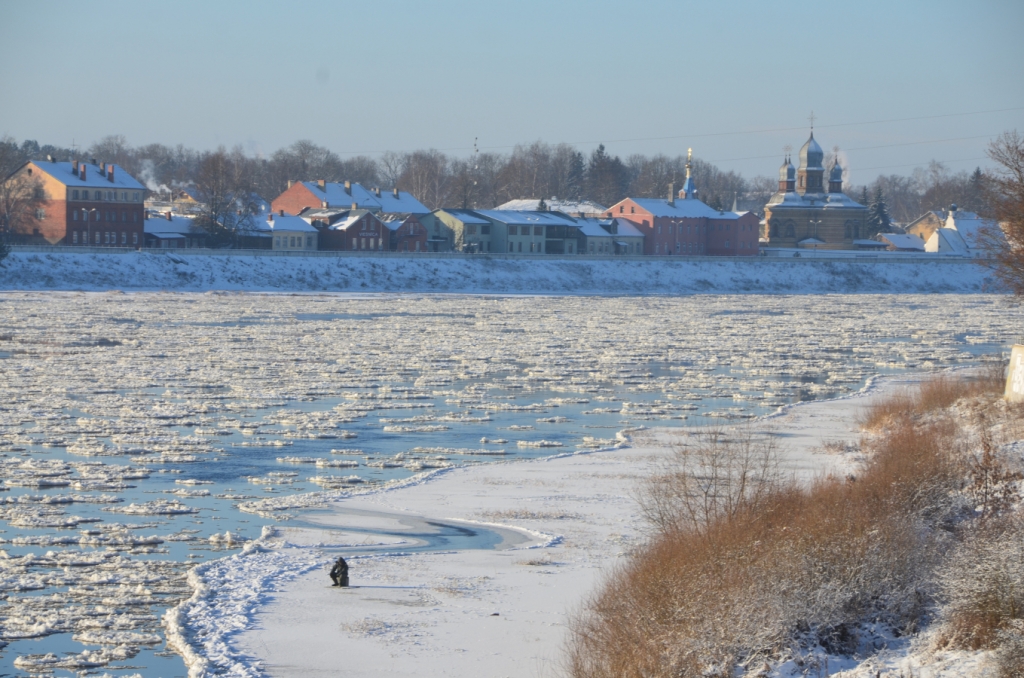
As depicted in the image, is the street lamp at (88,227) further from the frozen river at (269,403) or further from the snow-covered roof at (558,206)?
the snow-covered roof at (558,206)

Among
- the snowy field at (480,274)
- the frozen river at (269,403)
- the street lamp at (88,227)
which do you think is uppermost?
the street lamp at (88,227)

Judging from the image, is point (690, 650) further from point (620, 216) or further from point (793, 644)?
point (620, 216)

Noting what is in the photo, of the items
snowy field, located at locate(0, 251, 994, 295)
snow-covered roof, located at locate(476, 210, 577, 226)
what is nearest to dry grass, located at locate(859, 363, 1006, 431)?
snowy field, located at locate(0, 251, 994, 295)

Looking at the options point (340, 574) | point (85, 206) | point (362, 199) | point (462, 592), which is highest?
point (362, 199)

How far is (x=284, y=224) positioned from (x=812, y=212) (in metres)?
58.4

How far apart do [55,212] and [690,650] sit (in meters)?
84.1

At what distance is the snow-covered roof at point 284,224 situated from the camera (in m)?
95.8

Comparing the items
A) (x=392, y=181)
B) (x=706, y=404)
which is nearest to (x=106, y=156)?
(x=392, y=181)

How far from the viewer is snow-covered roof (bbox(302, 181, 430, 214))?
110 m

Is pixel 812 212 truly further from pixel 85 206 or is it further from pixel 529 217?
pixel 85 206

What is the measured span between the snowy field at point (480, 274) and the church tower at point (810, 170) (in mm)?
22405

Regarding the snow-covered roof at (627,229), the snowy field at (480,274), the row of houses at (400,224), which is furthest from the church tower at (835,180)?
the snow-covered roof at (627,229)

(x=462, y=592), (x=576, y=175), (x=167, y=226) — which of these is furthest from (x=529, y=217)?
(x=462, y=592)

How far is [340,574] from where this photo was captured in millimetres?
14688
